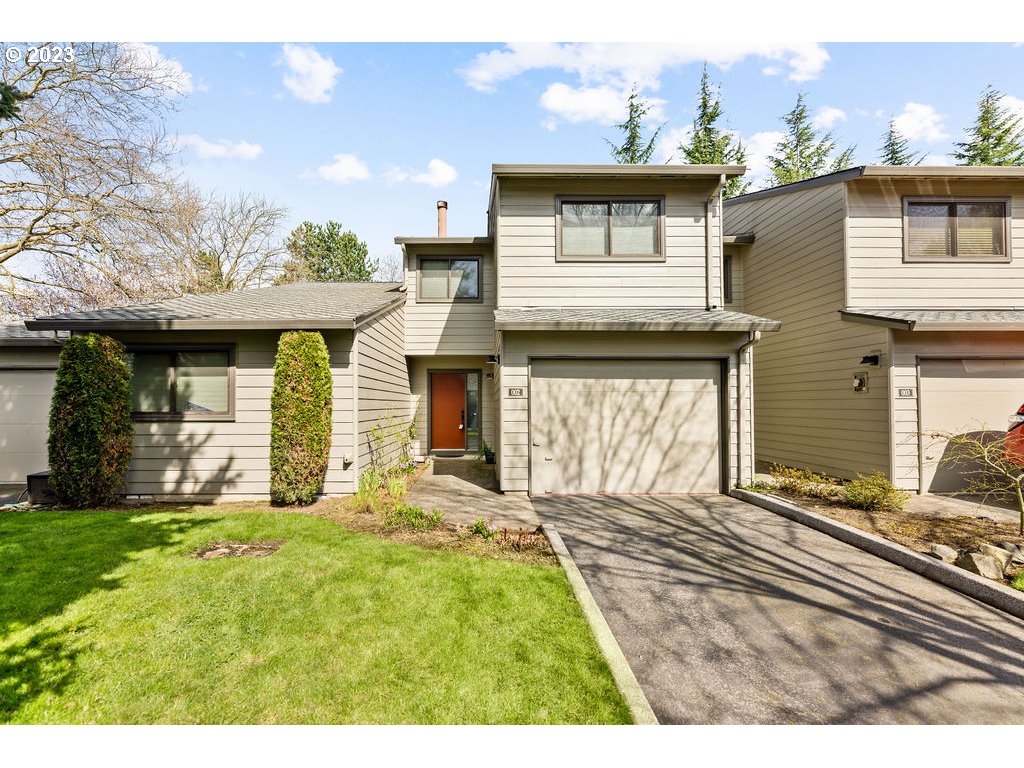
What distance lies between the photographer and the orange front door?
11.5 metres

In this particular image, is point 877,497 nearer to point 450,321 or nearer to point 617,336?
point 617,336

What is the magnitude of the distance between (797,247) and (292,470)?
11.2 meters

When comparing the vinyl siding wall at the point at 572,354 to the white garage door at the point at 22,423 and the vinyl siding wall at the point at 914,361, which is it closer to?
the vinyl siding wall at the point at 914,361

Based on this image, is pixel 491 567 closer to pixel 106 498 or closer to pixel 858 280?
pixel 106 498

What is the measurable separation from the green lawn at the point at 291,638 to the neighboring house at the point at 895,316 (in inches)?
287

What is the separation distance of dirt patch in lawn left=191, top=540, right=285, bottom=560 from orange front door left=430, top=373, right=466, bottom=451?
270 inches

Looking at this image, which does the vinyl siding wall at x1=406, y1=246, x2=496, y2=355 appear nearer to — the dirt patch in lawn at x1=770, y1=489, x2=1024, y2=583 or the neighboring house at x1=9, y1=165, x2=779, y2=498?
the neighboring house at x1=9, y1=165, x2=779, y2=498

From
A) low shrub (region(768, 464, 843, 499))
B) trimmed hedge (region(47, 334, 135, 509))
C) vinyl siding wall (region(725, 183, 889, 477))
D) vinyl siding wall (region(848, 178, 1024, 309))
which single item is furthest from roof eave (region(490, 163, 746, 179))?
trimmed hedge (region(47, 334, 135, 509))

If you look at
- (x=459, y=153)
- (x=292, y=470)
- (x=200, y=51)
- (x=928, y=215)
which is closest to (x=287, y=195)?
(x=459, y=153)

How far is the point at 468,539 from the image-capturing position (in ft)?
15.7

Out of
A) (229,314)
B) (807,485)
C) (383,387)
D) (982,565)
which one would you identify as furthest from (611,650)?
(229,314)

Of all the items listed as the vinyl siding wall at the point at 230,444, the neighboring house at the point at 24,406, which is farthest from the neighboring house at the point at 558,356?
the neighboring house at the point at 24,406

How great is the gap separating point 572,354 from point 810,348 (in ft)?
18.4

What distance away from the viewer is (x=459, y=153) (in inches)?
414
